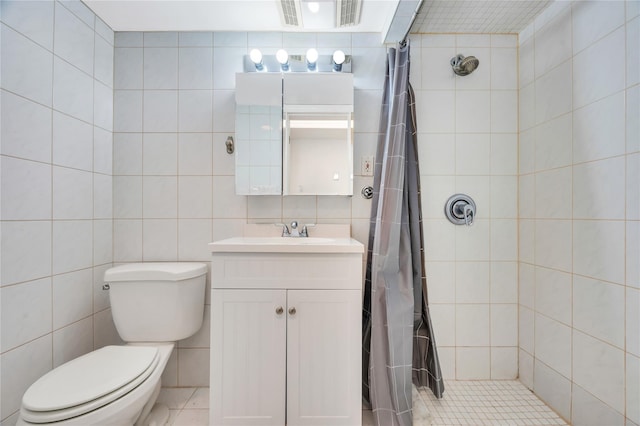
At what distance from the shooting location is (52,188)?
1.27m

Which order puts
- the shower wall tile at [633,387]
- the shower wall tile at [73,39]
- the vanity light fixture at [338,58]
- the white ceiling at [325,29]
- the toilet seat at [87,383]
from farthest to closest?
the vanity light fixture at [338,58] < the white ceiling at [325,29] < the shower wall tile at [73,39] < the shower wall tile at [633,387] < the toilet seat at [87,383]

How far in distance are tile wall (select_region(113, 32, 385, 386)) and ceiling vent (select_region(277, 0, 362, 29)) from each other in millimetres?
112

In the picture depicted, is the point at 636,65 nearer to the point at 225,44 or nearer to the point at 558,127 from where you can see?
the point at 558,127

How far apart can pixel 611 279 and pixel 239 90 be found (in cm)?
197

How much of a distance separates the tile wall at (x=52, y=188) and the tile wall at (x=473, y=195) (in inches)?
72.4

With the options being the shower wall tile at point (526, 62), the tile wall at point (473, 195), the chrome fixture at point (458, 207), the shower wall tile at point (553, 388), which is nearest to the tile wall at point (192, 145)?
the tile wall at point (473, 195)

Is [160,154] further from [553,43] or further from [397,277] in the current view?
[553,43]

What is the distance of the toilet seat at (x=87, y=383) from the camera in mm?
876

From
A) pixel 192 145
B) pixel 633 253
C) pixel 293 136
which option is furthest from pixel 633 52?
pixel 192 145

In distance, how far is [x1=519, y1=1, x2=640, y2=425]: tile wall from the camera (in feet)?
3.48

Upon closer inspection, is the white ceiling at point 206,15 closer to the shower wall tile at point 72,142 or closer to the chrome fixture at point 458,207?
the shower wall tile at point 72,142

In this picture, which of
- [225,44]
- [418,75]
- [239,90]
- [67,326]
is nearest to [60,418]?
[67,326]

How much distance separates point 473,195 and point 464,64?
76 centimetres

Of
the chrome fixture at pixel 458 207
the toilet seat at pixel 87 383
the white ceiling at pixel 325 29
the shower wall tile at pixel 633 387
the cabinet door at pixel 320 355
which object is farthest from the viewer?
the chrome fixture at pixel 458 207
